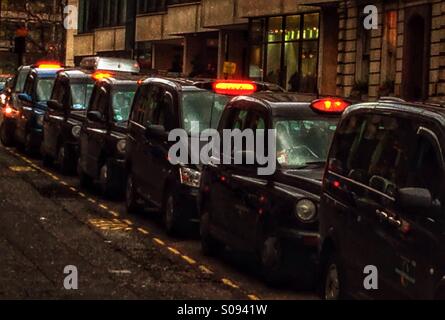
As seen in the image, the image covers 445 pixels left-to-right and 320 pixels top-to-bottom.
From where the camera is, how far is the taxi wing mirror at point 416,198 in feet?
24.9

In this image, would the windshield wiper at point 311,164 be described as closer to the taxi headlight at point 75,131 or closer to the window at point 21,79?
the taxi headlight at point 75,131

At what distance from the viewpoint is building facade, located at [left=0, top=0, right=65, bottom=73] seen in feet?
247

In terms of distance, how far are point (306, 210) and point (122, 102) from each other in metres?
8.87

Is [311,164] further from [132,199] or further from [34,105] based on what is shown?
[34,105]

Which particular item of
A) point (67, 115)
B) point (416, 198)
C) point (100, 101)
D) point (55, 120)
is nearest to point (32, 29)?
point (55, 120)

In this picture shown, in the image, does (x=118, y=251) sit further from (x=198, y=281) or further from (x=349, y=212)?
(x=349, y=212)

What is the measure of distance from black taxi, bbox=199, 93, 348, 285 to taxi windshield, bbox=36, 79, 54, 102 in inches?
538

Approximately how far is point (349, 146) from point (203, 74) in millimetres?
42497

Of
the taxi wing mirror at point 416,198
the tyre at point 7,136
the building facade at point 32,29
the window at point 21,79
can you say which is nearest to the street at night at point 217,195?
the taxi wing mirror at point 416,198

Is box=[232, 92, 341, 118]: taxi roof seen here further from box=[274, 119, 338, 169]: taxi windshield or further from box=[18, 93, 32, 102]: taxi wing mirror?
box=[18, 93, 32, 102]: taxi wing mirror

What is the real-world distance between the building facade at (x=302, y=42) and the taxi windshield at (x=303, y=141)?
11.9 meters

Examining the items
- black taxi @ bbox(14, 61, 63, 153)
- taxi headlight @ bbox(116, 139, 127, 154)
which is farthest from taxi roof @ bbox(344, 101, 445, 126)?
black taxi @ bbox(14, 61, 63, 153)

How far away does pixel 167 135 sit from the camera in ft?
49.1

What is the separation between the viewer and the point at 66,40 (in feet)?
268
